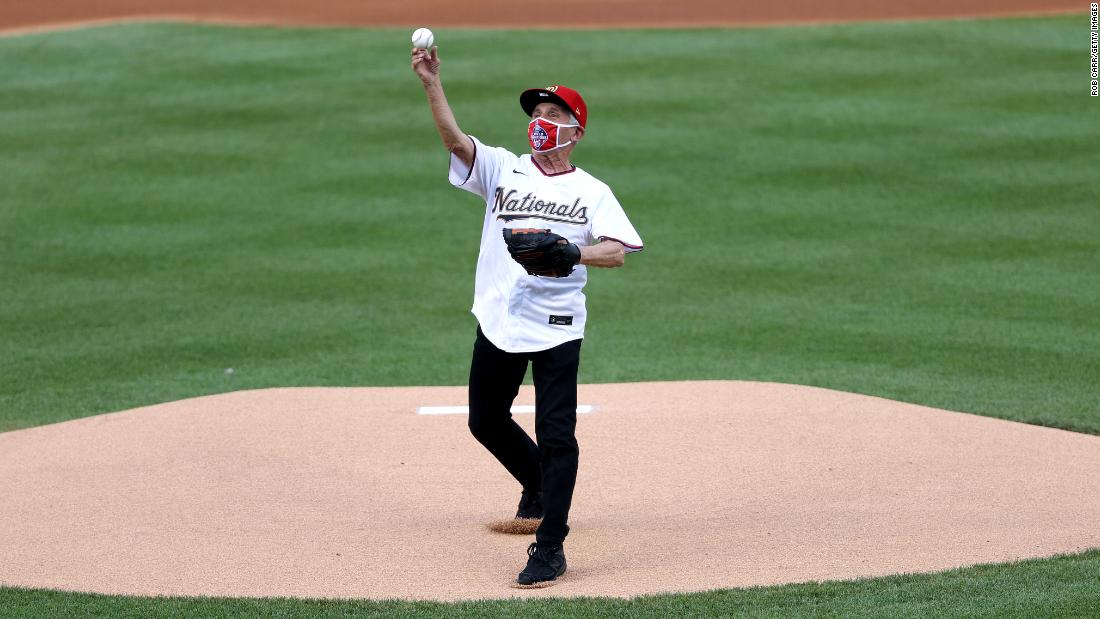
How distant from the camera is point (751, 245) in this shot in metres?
13.1

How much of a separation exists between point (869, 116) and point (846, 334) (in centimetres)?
709

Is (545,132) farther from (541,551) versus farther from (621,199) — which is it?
(621,199)

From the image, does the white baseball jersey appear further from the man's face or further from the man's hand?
the man's hand

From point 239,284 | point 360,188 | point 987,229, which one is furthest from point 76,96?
point 987,229

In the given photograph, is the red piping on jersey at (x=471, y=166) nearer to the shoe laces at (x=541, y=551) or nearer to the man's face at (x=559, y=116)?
the man's face at (x=559, y=116)

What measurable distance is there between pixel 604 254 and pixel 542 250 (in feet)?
1.08

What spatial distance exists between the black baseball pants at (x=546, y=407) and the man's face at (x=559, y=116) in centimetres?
92

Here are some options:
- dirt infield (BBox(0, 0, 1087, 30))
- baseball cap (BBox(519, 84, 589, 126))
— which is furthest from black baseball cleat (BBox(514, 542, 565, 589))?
dirt infield (BBox(0, 0, 1087, 30))

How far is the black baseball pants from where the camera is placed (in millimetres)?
5715

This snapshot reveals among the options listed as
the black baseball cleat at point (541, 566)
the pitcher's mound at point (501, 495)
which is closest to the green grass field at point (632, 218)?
the black baseball cleat at point (541, 566)

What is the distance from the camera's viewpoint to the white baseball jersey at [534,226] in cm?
577

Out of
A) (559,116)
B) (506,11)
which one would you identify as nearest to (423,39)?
(559,116)

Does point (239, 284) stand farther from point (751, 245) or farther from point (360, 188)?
point (751, 245)

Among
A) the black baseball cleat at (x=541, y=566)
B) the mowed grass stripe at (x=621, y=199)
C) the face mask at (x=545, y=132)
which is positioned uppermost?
the face mask at (x=545, y=132)
